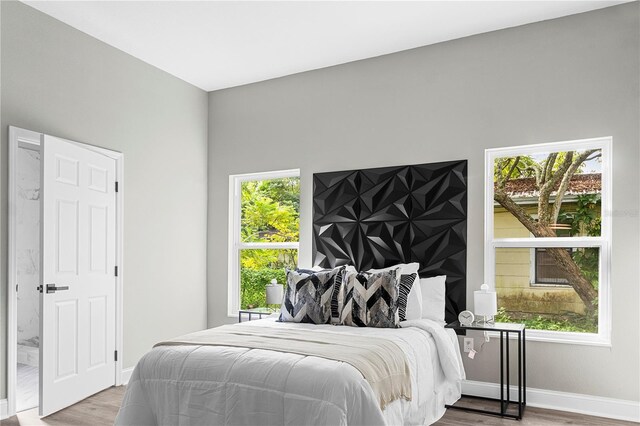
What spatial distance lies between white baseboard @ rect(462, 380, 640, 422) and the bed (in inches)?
18.7

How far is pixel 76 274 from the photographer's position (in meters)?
3.88

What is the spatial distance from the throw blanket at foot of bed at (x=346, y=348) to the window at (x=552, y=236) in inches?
61.9

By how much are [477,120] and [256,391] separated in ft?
9.38

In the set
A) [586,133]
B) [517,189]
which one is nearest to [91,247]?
[517,189]

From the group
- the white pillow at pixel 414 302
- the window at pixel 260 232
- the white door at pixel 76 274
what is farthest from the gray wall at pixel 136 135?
the white pillow at pixel 414 302

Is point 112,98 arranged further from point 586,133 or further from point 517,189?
point 586,133

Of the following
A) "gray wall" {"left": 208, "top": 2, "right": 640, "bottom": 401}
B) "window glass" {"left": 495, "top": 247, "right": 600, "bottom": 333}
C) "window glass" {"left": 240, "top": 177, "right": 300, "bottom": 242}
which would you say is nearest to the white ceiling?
"gray wall" {"left": 208, "top": 2, "right": 640, "bottom": 401}

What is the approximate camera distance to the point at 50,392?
3.54 metres

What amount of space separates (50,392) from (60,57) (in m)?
2.53

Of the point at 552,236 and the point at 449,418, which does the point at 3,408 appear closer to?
the point at 449,418

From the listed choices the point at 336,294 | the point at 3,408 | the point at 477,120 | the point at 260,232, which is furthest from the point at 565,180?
the point at 3,408

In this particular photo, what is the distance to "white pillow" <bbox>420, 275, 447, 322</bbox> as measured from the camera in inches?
155

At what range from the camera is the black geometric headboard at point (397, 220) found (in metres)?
4.15

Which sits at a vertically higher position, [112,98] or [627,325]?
[112,98]
